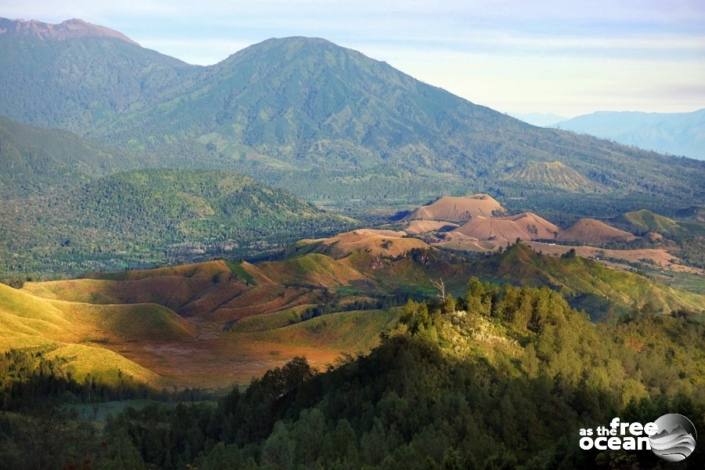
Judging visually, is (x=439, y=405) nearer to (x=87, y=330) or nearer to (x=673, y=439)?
(x=673, y=439)

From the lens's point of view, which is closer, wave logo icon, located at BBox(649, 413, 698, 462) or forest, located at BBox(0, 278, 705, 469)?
wave logo icon, located at BBox(649, 413, 698, 462)

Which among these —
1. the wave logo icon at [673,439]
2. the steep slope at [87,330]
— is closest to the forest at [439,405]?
the wave logo icon at [673,439]

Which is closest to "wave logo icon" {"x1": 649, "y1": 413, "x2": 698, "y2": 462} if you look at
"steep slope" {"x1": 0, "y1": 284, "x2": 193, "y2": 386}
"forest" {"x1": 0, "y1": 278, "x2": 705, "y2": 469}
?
"forest" {"x1": 0, "y1": 278, "x2": 705, "y2": 469}

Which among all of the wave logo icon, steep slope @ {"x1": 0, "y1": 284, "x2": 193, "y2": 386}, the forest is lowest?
steep slope @ {"x1": 0, "y1": 284, "x2": 193, "y2": 386}

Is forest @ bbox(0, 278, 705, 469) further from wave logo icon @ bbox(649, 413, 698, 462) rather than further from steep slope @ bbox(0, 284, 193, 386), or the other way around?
steep slope @ bbox(0, 284, 193, 386)

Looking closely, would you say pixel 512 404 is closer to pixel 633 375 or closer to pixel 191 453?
pixel 633 375

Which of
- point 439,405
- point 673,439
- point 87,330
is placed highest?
point 673,439

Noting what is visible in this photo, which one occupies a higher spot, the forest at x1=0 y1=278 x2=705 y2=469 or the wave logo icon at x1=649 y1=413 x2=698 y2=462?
the wave logo icon at x1=649 y1=413 x2=698 y2=462

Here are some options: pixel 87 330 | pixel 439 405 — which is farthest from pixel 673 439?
pixel 87 330
